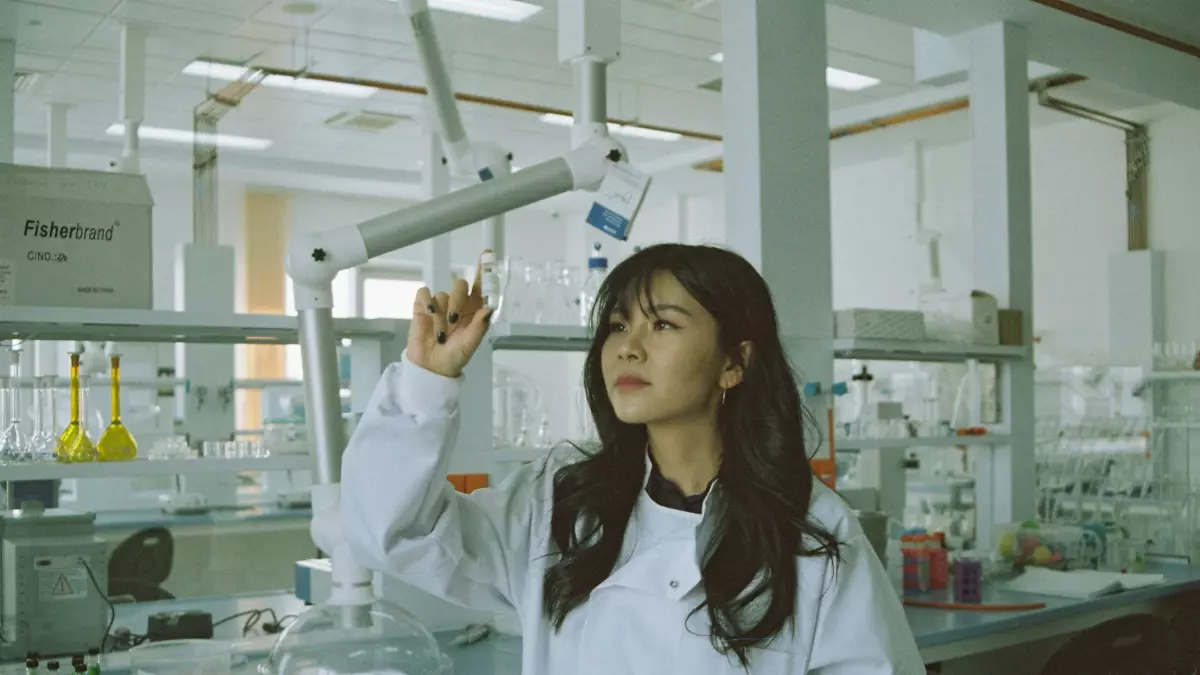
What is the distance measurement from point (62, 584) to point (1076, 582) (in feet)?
8.75

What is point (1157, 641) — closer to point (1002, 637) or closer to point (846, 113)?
point (1002, 637)

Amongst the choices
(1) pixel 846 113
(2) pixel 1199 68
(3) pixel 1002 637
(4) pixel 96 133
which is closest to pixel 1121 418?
(2) pixel 1199 68

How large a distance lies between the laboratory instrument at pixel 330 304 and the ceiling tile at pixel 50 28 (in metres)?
4.52

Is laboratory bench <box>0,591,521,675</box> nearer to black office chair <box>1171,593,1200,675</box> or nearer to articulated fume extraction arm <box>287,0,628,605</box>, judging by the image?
articulated fume extraction arm <box>287,0,628,605</box>

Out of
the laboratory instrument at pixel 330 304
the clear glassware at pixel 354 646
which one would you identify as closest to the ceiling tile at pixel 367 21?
the laboratory instrument at pixel 330 304

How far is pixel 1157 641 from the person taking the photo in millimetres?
2512

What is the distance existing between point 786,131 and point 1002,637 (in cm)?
154

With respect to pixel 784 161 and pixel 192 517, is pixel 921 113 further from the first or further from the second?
pixel 192 517

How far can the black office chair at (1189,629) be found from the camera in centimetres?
332

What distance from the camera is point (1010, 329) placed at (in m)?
4.13

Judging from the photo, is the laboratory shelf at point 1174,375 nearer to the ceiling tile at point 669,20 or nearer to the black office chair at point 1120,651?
the black office chair at point 1120,651

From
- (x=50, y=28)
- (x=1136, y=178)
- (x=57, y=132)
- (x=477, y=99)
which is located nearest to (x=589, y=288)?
(x=50, y=28)

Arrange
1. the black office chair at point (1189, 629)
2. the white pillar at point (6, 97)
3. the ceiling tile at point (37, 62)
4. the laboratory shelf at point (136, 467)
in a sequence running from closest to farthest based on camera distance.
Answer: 1. the laboratory shelf at point (136, 467)
2. the black office chair at point (1189, 629)
3. the white pillar at point (6, 97)
4. the ceiling tile at point (37, 62)

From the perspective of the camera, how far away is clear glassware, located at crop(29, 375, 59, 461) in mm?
2596
